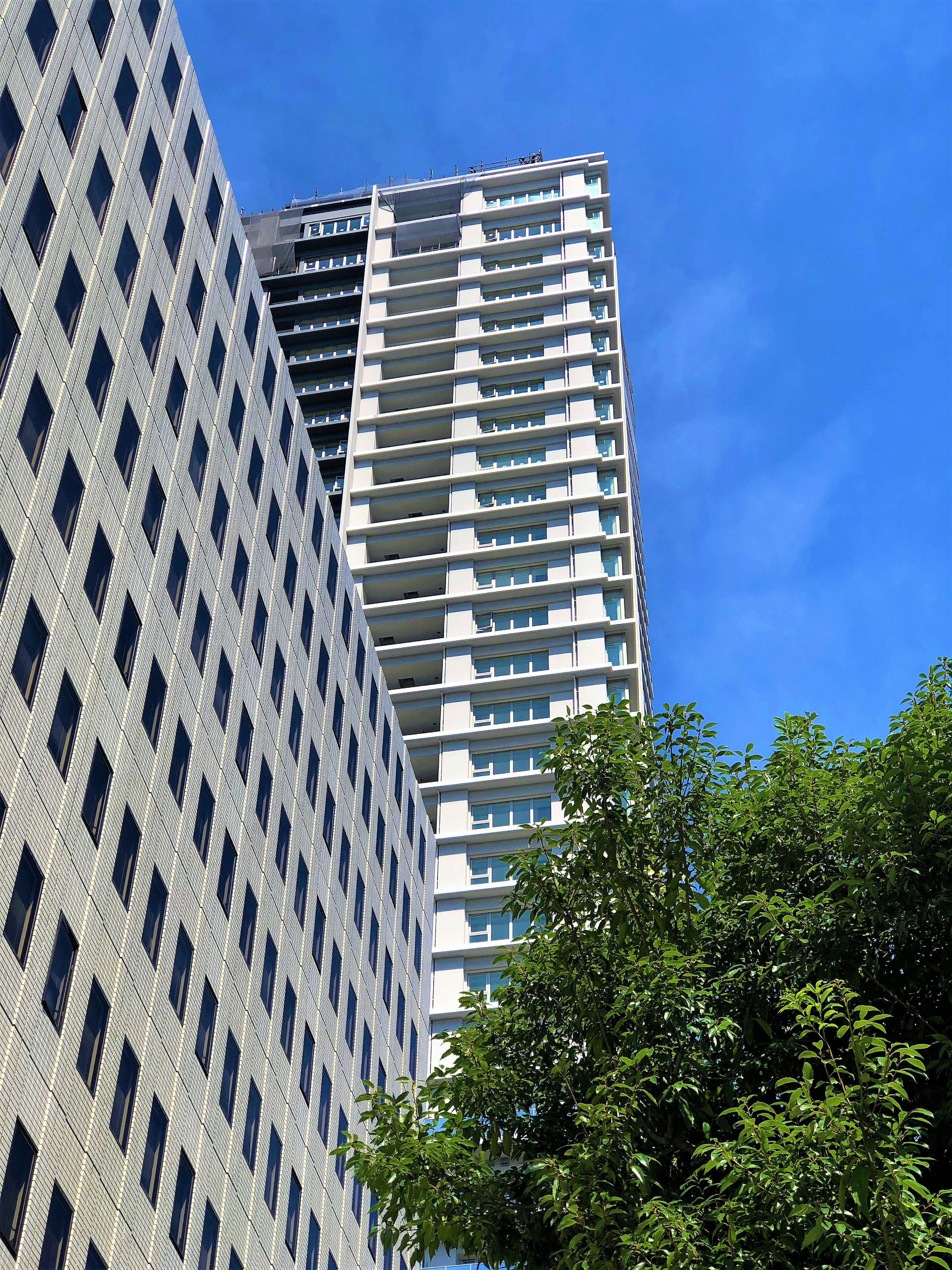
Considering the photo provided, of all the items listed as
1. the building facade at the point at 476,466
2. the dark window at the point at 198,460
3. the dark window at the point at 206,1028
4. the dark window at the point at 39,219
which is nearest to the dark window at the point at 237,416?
the dark window at the point at 198,460

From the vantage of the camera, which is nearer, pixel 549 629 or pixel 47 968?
pixel 47 968

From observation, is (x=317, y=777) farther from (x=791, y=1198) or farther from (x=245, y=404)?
(x=791, y=1198)

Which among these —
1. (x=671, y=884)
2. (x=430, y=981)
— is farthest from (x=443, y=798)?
(x=671, y=884)

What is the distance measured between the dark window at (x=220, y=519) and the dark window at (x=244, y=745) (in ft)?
13.6

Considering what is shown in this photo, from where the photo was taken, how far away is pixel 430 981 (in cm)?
5597

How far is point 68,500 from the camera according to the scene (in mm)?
28031

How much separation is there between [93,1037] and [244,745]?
1216cm

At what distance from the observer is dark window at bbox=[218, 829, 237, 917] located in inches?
1348

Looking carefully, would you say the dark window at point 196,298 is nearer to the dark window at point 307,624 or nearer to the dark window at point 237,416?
the dark window at point 237,416

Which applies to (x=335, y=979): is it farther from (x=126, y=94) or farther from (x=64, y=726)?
(x=126, y=94)

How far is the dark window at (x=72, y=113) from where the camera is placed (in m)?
30.0

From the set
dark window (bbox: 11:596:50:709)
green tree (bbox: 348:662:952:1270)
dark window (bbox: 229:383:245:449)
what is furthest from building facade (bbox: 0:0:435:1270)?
green tree (bbox: 348:662:952:1270)

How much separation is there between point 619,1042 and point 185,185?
1168 inches

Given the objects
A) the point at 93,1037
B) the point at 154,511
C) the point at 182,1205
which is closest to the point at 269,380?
the point at 154,511
